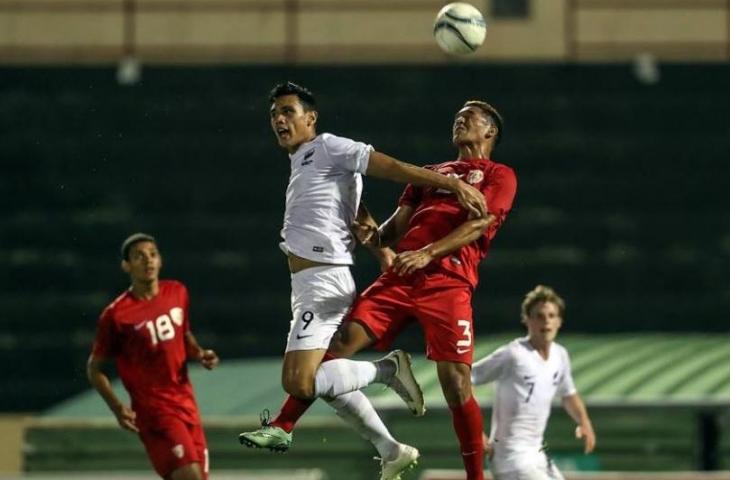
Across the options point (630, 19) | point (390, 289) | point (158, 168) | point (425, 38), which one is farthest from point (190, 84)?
point (390, 289)

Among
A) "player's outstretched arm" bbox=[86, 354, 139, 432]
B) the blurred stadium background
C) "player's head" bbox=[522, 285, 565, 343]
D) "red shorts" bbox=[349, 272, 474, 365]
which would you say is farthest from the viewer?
the blurred stadium background

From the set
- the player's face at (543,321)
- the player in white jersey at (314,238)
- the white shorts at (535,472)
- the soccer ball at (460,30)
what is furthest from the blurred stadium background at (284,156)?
the player in white jersey at (314,238)

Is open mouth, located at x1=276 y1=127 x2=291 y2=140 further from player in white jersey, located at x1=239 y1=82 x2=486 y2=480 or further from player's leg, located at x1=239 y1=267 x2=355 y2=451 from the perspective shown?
player's leg, located at x1=239 y1=267 x2=355 y2=451

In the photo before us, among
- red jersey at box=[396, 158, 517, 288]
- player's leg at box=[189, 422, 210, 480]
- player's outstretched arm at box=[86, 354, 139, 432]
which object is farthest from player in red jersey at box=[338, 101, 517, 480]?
player's leg at box=[189, 422, 210, 480]

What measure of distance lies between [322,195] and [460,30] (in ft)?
4.91

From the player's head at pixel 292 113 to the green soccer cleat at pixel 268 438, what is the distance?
175 cm

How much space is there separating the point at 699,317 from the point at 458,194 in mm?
13069

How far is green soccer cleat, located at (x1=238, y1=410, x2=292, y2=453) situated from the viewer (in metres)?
13.7

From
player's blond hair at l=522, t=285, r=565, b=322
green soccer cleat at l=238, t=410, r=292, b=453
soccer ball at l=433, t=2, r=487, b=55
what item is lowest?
green soccer cleat at l=238, t=410, r=292, b=453

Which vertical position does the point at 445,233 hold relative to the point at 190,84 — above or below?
below

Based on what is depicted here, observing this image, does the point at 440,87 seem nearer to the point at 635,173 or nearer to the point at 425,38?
the point at 425,38

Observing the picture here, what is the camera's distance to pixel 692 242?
26172mm

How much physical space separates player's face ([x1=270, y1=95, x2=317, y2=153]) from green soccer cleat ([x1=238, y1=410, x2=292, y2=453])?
1.75 meters

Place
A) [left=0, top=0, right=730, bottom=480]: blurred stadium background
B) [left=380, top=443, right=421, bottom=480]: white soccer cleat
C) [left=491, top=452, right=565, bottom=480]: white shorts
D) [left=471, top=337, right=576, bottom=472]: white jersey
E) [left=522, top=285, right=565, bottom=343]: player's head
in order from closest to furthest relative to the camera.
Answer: [left=380, top=443, right=421, bottom=480]: white soccer cleat → [left=491, top=452, right=565, bottom=480]: white shorts → [left=471, top=337, right=576, bottom=472]: white jersey → [left=522, top=285, right=565, bottom=343]: player's head → [left=0, top=0, right=730, bottom=480]: blurred stadium background
